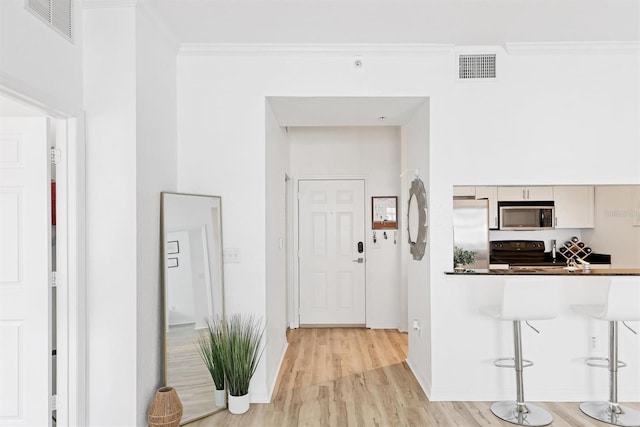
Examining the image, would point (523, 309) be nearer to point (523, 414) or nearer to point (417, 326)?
point (523, 414)

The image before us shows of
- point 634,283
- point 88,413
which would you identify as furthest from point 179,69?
point 634,283

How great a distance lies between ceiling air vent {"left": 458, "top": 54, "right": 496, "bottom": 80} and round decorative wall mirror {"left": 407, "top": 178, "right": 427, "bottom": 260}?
0.92 meters

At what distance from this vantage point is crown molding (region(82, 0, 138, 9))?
2.57m

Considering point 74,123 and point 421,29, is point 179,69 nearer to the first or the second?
point 74,123

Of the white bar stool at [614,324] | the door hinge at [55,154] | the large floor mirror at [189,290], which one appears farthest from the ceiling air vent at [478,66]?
the door hinge at [55,154]

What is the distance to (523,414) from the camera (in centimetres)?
304

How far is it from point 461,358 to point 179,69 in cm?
307

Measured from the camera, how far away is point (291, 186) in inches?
223

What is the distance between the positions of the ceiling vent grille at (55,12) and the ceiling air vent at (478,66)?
2.65 metres

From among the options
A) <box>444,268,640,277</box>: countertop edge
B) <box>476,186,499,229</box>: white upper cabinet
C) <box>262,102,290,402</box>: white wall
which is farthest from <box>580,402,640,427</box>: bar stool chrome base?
<box>262,102,290,402</box>: white wall

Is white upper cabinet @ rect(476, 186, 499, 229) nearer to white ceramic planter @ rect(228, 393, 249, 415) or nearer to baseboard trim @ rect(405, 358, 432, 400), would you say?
baseboard trim @ rect(405, 358, 432, 400)

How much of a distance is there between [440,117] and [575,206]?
1.38 m

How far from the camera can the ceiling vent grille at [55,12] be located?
2.15m

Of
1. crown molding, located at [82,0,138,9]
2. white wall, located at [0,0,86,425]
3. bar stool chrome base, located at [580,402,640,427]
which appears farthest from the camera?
bar stool chrome base, located at [580,402,640,427]
